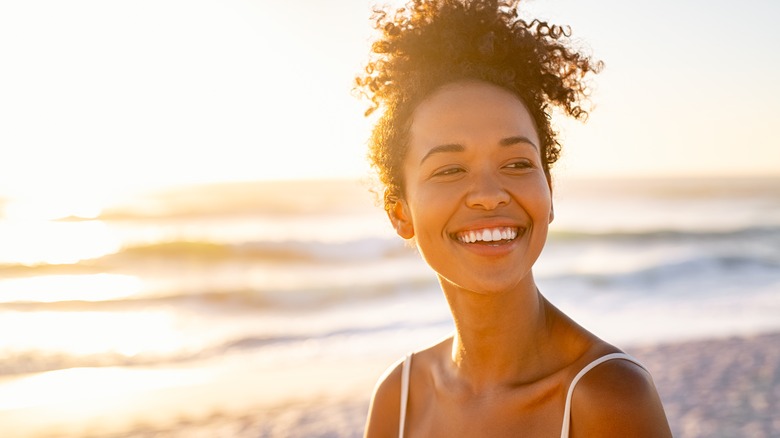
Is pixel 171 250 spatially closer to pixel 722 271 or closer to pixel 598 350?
pixel 722 271

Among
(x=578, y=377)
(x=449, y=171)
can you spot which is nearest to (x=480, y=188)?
(x=449, y=171)

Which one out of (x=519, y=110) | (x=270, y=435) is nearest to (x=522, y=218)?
(x=519, y=110)

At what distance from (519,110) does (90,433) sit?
20.0ft

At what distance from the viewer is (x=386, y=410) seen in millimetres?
3258

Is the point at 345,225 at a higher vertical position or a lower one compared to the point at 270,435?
higher

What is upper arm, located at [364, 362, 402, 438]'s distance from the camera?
3.24 metres

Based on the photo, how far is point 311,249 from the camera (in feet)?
77.6

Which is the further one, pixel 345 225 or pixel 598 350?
pixel 345 225

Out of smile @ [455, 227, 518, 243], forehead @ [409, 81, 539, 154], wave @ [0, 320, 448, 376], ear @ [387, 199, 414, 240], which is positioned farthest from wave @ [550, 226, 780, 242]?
smile @ [455, 227, 518, 243]

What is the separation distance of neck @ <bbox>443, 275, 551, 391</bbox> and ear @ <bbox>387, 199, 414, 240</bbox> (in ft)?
0.88

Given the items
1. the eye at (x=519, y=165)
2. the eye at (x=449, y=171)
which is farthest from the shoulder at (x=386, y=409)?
the eye at (x=519, y=165)

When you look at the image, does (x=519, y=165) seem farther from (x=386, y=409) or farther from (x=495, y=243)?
(x=386, y=409)

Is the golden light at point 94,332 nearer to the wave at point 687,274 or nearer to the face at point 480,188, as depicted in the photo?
the wave at point 687,274

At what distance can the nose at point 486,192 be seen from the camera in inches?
105
